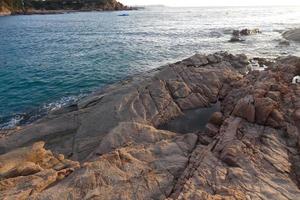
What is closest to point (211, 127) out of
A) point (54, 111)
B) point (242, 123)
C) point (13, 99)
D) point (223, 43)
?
point (242, 123)

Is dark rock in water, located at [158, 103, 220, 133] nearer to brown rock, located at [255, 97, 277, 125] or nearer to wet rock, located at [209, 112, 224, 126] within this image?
wet rock, located at [209, 112, 224, 126]

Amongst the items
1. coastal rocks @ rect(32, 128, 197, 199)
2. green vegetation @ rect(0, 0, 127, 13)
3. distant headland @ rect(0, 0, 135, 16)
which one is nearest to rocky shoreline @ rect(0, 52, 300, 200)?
coastal rocks @ rect(32, 128, 197, 199)

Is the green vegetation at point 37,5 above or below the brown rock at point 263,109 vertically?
below

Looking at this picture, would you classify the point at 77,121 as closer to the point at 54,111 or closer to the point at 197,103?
the point at 54,111

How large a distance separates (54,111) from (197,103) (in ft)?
39.7

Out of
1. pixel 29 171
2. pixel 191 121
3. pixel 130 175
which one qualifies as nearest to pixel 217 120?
pixel 191 121

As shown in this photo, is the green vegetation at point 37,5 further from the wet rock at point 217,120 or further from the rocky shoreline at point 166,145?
the wet rock at point 217,120

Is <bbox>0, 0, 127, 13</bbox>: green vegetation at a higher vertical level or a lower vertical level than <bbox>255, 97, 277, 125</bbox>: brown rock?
lower

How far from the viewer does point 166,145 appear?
623 inches

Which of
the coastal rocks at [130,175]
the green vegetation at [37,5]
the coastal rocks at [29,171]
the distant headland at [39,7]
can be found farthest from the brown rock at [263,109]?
the green vegetation at [37,5]

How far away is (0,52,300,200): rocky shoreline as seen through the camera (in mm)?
11875

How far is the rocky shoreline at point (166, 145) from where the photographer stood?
1188 cm

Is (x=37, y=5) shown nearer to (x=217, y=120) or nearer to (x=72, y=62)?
(x=72, y=62)

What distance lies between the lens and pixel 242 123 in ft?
54.4
